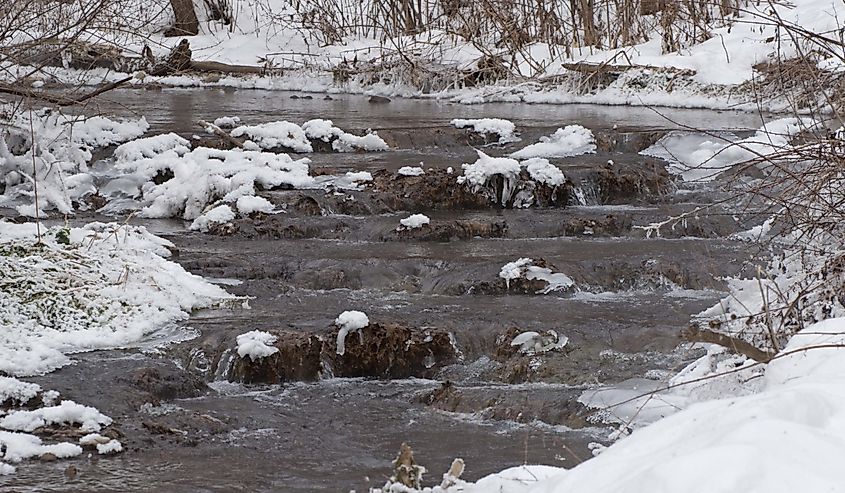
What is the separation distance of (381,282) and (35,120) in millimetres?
4845

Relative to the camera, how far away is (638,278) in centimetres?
812

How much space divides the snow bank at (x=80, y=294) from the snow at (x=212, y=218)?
2.05 meters

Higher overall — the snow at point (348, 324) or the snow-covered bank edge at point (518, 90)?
the snow-covered bank edge at point (518, 90)

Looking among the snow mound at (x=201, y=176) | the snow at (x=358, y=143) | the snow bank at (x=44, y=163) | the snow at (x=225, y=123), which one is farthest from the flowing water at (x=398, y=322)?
the snow at (x=225, y=123)

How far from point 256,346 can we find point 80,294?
3.75 ft

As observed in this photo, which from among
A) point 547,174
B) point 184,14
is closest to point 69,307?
point 547,174

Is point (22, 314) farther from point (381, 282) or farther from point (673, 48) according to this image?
point (673, 48)

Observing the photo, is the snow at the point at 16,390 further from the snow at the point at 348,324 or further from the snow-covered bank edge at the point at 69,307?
the snow at the point at 348,324

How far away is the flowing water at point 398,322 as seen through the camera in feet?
15.8

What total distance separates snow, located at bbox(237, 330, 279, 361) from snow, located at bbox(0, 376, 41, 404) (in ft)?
4.01

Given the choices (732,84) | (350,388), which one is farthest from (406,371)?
(732,84)

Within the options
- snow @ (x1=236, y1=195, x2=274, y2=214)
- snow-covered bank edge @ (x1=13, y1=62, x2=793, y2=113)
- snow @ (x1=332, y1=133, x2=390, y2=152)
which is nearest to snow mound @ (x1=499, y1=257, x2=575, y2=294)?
snow @ (x1=236, y1=195, x2=274, y2=214)

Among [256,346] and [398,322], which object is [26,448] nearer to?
[256,346]

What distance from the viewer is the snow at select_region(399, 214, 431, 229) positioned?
31.0 ft
